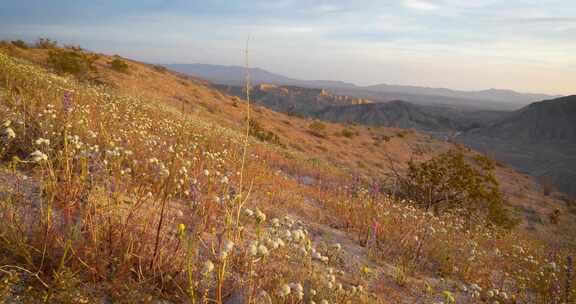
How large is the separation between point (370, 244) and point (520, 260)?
3.29m

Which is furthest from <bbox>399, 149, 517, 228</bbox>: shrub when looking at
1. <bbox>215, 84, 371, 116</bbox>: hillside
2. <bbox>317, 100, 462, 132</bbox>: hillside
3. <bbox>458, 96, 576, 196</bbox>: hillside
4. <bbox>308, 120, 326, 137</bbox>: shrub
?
<bbox>215, 84, 371, 116</bbox>: hillside

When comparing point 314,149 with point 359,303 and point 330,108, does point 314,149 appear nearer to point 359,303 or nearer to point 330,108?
point 359,303

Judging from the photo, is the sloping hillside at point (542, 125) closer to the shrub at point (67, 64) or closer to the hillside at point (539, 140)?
the hillside at point (539, 140)

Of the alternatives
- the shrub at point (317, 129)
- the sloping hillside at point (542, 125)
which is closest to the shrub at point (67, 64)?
the shrub at point (317, 129)

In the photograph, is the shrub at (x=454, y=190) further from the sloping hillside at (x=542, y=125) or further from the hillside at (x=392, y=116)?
the hillside at (x=392, y=116)

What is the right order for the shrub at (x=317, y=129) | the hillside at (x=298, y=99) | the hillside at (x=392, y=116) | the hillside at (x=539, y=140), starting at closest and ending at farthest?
the shrub at (x=317, y=129)
the hillside at (x=539, y=140)
the hillside at (x=392, y=116)
the hillside at (x=298, y=99)

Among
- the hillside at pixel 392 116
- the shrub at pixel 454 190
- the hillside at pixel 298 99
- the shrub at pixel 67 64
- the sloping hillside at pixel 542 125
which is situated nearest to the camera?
the shrub at pixel 454 190

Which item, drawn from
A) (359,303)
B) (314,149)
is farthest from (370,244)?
(314,149)

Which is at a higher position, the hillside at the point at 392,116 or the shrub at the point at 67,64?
the shrub at the point at 67,64

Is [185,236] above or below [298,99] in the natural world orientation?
below

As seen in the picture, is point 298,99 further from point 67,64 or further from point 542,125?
point 67,64

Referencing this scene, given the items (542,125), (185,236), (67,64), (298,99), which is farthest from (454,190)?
(298,99)

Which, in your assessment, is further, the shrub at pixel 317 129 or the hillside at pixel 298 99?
the hillside at pixel 298 99

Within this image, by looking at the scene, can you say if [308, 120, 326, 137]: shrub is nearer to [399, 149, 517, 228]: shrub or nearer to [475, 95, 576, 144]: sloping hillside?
[399, 149, 517, 228]: shrub
